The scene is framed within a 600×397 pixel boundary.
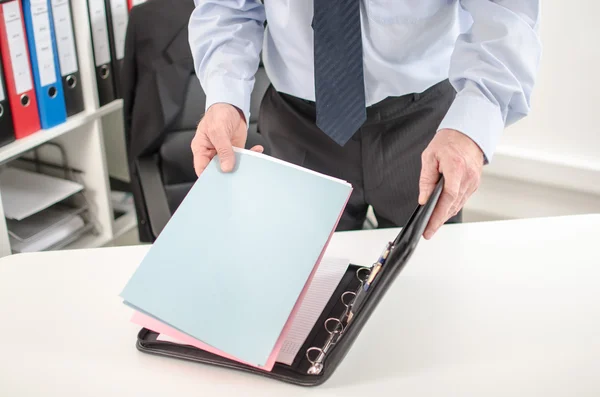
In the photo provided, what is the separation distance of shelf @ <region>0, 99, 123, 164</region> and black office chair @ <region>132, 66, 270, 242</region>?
300mm

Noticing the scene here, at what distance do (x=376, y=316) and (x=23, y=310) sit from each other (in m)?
0.58

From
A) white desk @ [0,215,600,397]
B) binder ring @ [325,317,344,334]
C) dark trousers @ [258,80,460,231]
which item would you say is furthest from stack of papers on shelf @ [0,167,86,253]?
binder ring @ [325,317,344,334]

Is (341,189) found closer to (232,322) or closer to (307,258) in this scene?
(307,258)

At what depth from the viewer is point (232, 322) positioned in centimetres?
85

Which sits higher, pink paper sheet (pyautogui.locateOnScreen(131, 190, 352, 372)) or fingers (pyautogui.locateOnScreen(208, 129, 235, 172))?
fingers (pyautogui.locateOnScreen(208, 129, 235, 172))

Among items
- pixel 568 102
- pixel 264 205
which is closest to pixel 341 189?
pixel 264 205

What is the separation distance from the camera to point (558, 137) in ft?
6.99

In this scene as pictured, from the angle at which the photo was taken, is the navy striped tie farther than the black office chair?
No

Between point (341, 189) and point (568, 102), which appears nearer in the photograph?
point (341, 189)

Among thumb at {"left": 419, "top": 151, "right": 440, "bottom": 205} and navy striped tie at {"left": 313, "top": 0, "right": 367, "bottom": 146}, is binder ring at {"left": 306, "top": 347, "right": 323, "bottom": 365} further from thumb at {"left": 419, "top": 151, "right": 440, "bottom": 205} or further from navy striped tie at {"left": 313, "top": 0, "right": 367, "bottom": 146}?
navy striped tie at {"left": 313, "top": 0, "right": 367, "bottom": 146}

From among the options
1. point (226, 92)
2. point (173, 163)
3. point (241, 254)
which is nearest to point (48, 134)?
point (173, 163)

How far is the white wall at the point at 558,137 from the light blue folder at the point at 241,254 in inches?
53.7

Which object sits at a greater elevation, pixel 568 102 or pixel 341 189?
pixel 341 189

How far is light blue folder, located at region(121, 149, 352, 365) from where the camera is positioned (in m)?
0.85
